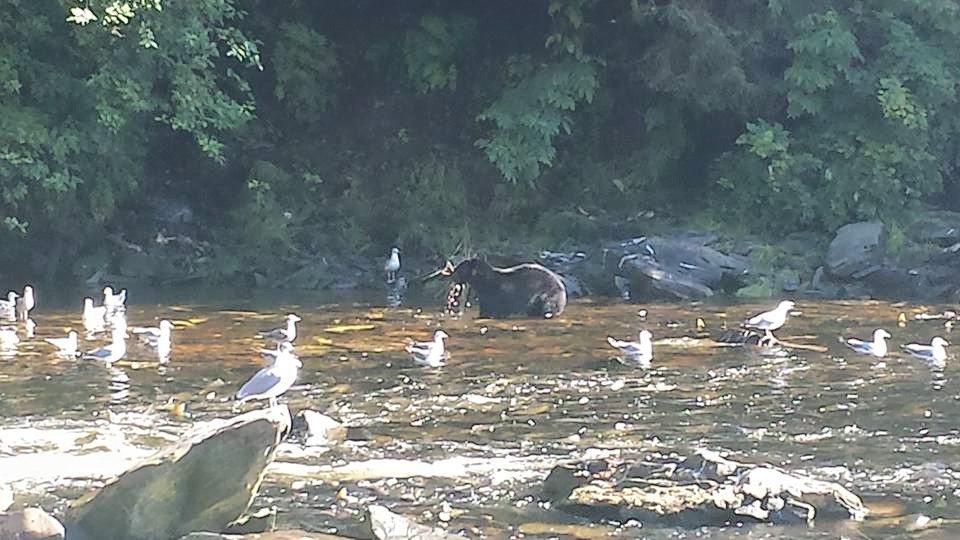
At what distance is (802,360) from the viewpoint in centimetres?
1544

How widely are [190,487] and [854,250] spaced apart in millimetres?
16635

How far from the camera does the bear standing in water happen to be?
19.5 m

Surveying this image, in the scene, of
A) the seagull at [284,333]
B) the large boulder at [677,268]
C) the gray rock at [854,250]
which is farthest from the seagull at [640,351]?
the gray rock at [854,250]

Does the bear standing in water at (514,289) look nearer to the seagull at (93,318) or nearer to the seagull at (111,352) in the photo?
the seagull at (93,318)

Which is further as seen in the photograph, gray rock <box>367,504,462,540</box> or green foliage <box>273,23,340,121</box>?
green foliage <box>273,23,340,121</box>

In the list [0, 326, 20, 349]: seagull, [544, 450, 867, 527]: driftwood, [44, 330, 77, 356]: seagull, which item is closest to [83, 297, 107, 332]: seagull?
[0, 326, 20, 349]: seagull

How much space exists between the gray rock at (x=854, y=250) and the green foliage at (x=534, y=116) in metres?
4.99

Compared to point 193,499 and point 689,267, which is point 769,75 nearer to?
point 689,267

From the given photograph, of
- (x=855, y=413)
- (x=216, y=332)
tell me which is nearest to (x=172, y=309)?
(x=216, y=332)

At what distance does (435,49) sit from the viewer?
90.4 feet

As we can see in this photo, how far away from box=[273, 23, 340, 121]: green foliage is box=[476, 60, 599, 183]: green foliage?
3342 mm

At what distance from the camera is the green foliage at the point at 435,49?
27.6 m

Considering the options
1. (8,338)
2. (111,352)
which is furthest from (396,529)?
(8,338)

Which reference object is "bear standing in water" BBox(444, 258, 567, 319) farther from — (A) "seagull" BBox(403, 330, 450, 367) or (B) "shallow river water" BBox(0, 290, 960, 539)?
(A) "seagull" BBox(403, 330, 450, 367)
